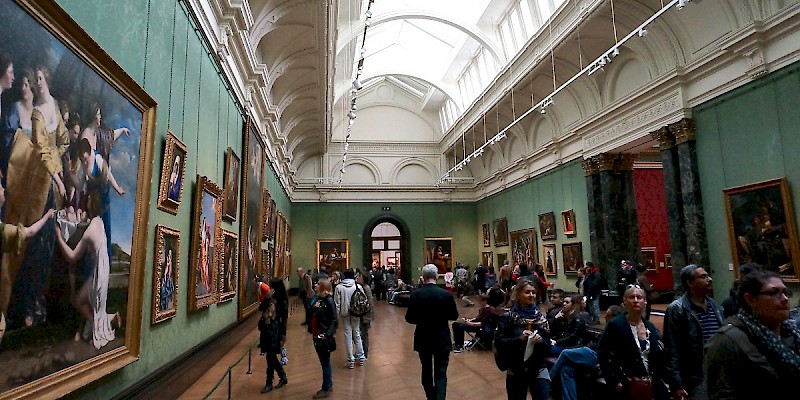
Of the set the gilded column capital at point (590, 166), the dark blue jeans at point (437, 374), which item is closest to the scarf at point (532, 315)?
the dark blue jeans at point (437, 374)

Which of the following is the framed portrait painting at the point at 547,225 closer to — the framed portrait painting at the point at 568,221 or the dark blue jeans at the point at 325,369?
the framed portrait painting at the point at 568,221

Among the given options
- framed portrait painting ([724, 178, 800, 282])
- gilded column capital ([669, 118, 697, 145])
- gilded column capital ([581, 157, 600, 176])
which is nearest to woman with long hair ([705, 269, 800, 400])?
framed portrait painting ([724, 178, 800, 282])

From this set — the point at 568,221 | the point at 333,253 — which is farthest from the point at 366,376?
the point at 333,253

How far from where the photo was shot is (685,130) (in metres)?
10.4

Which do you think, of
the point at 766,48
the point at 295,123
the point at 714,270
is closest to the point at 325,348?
the point at 714,270

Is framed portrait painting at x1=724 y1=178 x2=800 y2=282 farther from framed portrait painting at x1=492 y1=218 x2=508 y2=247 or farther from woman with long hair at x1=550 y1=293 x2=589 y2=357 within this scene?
framed portrait painting at x1=492 y1=218 x2=508 y2=247

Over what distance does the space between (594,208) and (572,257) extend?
7.21 feet

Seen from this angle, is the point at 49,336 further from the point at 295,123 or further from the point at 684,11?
the point at 295,123

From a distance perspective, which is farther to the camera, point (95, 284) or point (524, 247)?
point (524, 247)

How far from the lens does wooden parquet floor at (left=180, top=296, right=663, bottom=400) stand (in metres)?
5.69

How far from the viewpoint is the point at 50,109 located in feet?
8.39

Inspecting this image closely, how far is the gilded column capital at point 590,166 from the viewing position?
46.3ft

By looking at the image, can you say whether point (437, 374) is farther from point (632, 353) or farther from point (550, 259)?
point (550, 259)

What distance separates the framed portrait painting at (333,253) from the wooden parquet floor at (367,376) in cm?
1447
